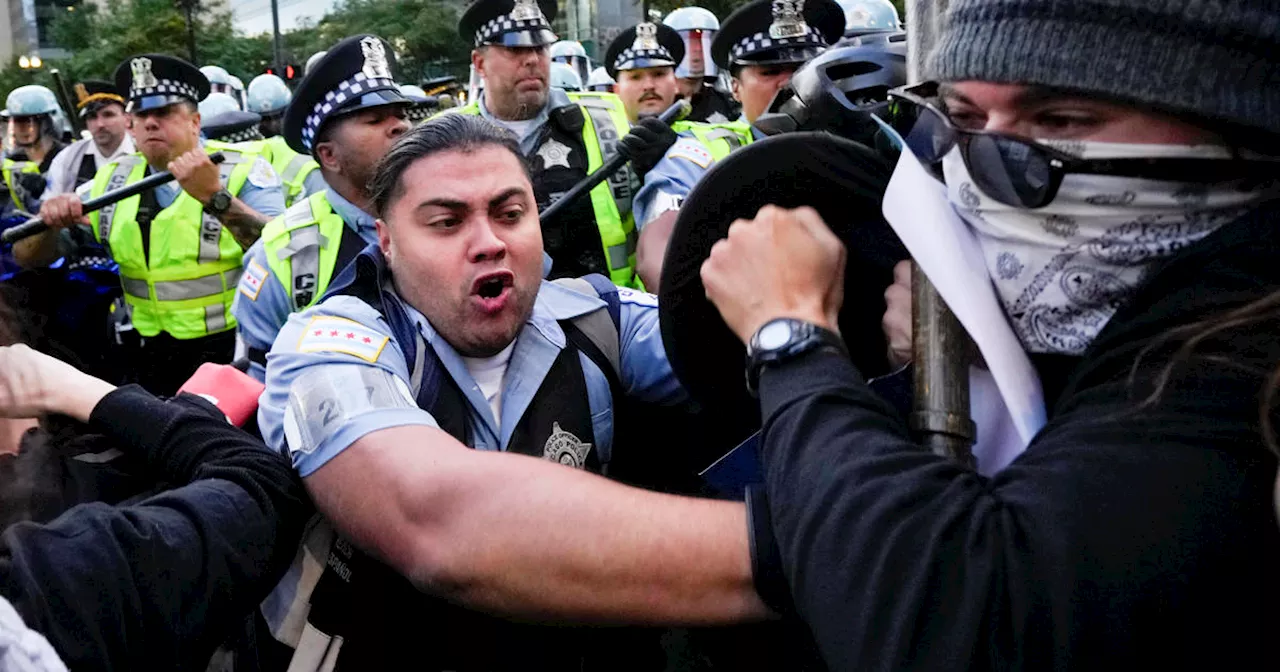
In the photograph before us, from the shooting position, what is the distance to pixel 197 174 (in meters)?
4.85

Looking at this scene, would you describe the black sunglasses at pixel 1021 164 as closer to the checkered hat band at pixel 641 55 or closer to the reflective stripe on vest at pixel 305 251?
the reflective stripe on vest at pixel 305 251

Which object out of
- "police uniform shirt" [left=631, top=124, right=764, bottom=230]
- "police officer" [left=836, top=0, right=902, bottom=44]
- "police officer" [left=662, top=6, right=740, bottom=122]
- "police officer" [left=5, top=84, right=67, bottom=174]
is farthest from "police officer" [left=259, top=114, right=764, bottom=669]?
"police officer" [left=5, top=84, right=67, bottom=174]

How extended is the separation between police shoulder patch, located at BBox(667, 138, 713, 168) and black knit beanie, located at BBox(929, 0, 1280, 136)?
285cm

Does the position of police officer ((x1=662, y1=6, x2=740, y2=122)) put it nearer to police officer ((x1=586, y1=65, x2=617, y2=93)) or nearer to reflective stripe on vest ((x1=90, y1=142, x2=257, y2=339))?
police officer ((x1=586, y1=65, x2=617, y2=93))

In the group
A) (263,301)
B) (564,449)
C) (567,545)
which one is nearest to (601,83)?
(263,301)

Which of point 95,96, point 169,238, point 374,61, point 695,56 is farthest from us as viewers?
point 695,56

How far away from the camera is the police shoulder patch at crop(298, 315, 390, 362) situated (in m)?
1.82

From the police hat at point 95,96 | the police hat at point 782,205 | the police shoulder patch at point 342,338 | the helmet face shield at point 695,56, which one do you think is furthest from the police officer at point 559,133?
the helmet face shield at point 695,56

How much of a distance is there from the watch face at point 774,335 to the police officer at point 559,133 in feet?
9.22

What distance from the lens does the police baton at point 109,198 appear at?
4992 mm

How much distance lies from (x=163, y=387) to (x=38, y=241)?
0.99 meters

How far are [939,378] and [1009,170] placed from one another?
0.85 feet

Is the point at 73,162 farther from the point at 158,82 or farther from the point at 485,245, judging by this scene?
the point at 485,245

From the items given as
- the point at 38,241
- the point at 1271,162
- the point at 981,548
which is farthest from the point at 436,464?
the point at 38,241
